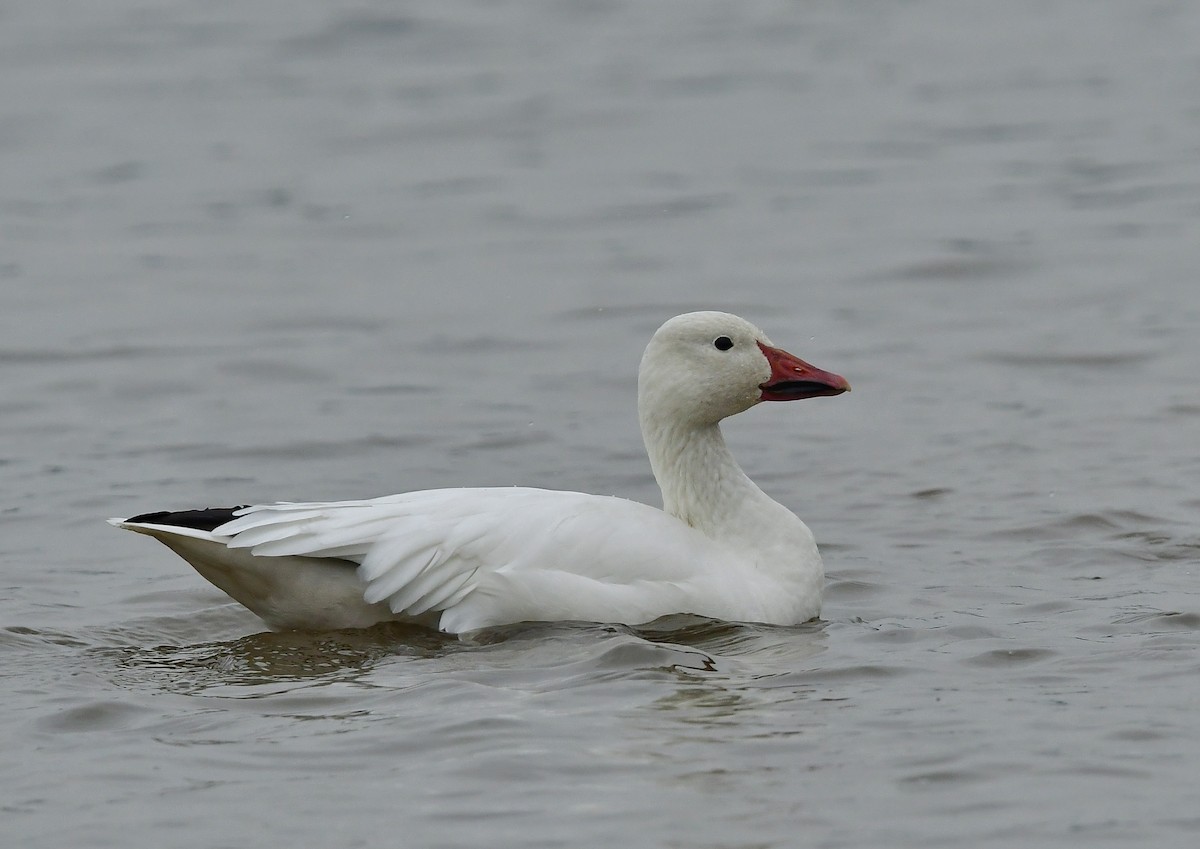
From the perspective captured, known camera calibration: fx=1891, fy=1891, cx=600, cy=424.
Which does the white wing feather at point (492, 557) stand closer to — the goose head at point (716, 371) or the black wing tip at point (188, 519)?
the black wing tip at point (188, 519)

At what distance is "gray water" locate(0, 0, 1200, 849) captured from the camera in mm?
Answer: 5750

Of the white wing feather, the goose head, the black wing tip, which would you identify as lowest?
the white wing feather

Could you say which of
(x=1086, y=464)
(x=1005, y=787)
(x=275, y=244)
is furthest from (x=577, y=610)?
(x=275, y=244)

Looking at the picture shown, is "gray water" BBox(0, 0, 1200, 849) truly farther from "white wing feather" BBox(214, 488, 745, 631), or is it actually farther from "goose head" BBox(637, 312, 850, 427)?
"goose head" BBox(637, 312, 850, 427)

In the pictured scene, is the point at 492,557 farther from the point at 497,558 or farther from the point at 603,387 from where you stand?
the point at 603,387

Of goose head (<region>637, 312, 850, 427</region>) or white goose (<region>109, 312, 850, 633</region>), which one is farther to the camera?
goose head (<region>637, 312, 850, 427</region>)

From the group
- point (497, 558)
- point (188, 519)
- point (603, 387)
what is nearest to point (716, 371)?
point (497, 558)

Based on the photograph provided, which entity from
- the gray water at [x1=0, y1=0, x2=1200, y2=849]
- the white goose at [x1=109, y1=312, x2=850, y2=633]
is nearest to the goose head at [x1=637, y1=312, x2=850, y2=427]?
the white goose at [x1=109, y1=312, x2=850, y2=633]

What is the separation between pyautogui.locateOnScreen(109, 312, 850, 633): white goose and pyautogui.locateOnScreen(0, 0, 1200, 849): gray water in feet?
0.51

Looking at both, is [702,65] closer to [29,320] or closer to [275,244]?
[275,244]

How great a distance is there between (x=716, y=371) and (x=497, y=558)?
1.22m

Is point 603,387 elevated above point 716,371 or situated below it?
below

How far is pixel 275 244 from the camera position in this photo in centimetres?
1544

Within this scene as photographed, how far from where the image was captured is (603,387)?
11.6 m
